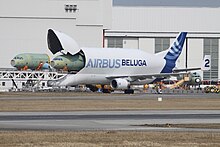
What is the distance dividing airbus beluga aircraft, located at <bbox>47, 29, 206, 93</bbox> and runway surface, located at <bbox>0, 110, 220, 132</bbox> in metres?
40.4

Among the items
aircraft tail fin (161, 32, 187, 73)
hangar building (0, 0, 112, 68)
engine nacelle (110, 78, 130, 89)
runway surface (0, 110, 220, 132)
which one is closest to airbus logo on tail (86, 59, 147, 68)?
engine nacelle (110, 78, 130, 89)

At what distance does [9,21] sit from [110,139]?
7590cm

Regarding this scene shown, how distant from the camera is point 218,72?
126 meters

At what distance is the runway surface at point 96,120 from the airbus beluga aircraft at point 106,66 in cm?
4044

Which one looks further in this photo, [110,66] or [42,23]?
[42,23]

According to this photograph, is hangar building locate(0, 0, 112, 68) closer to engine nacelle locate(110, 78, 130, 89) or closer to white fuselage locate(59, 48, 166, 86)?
white fuselage locate(59, 48, 166, 86)

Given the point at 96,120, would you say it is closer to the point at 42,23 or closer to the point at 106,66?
the point at 106,66

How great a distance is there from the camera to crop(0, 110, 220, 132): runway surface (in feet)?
101

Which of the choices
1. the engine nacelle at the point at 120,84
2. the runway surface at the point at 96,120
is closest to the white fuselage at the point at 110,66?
the engine nacelle at the point at 120,84

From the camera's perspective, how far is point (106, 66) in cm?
8262

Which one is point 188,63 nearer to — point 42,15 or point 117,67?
point 42,15

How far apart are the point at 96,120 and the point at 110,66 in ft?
158

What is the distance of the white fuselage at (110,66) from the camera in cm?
8156

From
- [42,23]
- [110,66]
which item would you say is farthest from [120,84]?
[42,23]
